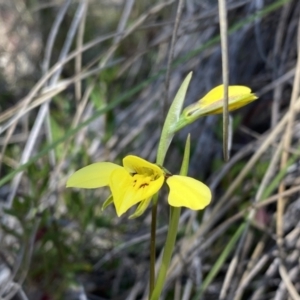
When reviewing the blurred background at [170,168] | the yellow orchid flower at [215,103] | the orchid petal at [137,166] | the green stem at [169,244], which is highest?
the yellow orchid flower at [215,103]

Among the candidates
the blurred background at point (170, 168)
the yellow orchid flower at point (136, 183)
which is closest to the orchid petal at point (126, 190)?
the yellow orchid flower at point (136, 183)

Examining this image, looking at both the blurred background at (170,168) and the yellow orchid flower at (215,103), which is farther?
the blurred background at (170,168)

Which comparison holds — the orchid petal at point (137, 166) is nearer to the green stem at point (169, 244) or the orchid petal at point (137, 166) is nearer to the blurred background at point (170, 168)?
the green stem at point (169, 244)

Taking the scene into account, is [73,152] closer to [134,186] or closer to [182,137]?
[182,137]

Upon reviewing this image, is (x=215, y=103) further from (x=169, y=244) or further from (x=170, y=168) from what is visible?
(x=170, y=168)

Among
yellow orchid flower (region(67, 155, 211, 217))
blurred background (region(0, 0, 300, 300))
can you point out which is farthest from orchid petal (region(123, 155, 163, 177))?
blurred background (region(0, 0, 300, 300))

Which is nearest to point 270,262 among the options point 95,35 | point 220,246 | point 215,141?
point 220,246
